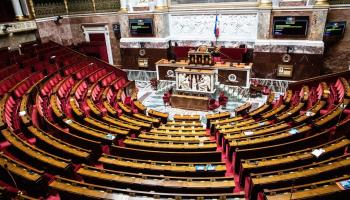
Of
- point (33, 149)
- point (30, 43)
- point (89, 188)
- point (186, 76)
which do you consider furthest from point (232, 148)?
point (30, 43)

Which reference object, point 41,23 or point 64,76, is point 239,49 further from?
point 41,23

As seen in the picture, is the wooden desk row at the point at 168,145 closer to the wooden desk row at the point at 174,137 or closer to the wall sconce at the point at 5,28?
the wooden desk row at the point at 174,137

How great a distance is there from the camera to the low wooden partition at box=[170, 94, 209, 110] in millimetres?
11242

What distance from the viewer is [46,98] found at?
9.50m

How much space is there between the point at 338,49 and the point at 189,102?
8.47 meters

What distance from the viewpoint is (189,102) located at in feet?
37.8

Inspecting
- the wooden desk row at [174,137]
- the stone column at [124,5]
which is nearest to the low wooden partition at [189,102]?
the wooden desk row at [174,137]

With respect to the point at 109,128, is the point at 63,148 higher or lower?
higher

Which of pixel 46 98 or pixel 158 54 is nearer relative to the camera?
pixel 46 98

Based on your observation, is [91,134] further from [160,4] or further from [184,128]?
[160,4]

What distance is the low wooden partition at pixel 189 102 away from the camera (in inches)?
443

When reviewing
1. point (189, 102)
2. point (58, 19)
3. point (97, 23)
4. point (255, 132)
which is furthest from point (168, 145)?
point (58, 19)

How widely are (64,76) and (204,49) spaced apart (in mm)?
7486

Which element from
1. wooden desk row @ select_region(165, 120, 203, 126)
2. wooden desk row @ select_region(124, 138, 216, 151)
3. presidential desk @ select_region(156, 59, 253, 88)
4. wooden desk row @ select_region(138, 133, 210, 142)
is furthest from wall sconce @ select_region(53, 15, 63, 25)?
wooden desk row @ select_region(124, 138, 216, 151)
